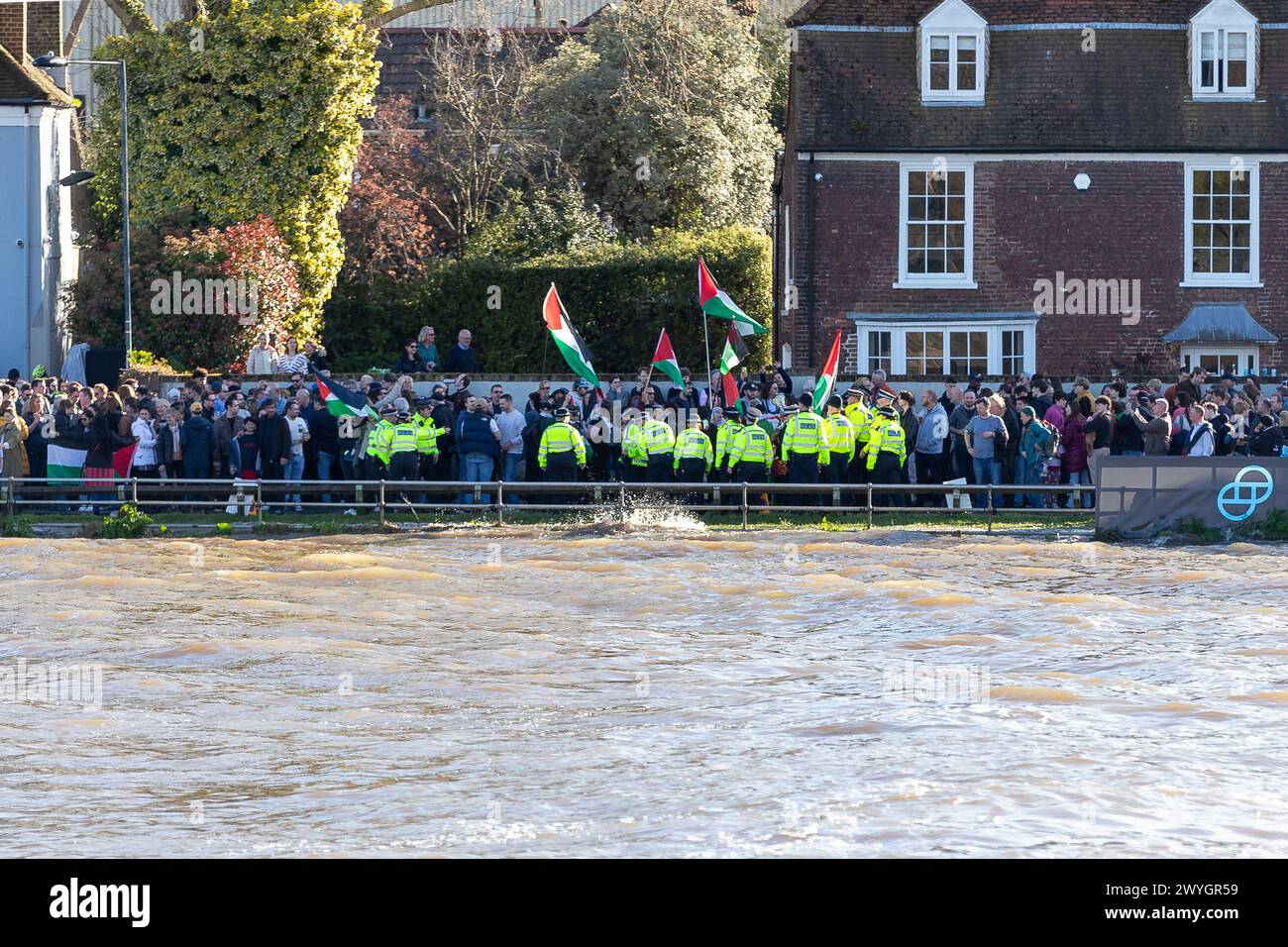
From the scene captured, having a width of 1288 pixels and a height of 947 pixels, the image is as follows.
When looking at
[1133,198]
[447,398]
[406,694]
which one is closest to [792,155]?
[1133,198]

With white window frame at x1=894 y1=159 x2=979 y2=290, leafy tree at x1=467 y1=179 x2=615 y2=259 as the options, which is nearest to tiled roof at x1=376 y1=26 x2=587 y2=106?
leafy tree at x1=467 y1=179 x2=615 y2=259

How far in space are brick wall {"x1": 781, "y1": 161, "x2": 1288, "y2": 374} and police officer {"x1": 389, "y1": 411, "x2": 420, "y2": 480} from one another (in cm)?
1184

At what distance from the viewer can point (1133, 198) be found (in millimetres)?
37062

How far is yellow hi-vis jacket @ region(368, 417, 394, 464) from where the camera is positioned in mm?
27172

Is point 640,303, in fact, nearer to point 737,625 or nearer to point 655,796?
point 737,625

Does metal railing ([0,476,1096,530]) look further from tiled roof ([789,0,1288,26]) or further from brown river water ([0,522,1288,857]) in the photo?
tiled roof ([789,0,1288,26])

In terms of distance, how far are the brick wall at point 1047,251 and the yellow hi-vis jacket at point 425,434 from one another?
11.7 m

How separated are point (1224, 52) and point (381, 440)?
19.3 metres

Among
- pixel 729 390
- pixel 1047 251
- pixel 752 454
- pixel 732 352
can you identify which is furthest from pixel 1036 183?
pixel 752 454

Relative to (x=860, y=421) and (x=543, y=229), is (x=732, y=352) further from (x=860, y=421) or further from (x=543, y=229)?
(x=543, y=229)

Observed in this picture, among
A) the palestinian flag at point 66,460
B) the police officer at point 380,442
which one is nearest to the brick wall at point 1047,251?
the police officer at point 380,442

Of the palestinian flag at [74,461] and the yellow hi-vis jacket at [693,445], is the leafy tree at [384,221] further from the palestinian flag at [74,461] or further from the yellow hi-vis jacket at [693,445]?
the yellow hi-vis jacket at [693,445]

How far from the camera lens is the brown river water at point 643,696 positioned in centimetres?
1270
